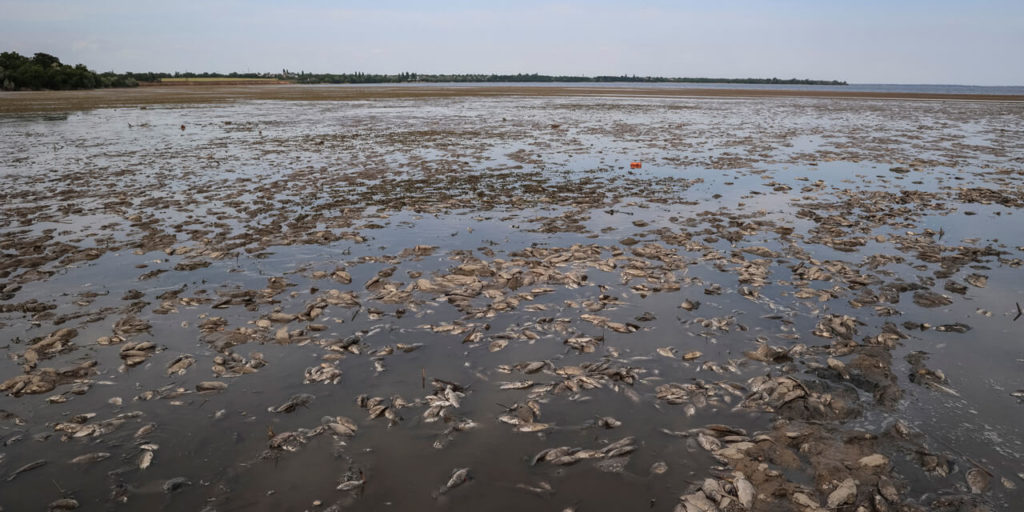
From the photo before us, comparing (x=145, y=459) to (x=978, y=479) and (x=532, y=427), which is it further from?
(x=978, y=479)

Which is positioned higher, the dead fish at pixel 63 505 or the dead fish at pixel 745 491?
the dead fish at pixel 745 491

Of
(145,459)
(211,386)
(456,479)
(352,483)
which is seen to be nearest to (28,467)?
(145,459)

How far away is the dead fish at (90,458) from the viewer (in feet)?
18.7

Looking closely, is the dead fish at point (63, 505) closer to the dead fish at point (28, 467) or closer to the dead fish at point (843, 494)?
the dead fish at point (28, 467)

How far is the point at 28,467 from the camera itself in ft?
18.3

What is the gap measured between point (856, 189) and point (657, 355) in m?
16.4

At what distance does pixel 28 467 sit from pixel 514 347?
6.00 meters

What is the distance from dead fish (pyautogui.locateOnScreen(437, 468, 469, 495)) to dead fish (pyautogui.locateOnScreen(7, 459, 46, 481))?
4.46 m

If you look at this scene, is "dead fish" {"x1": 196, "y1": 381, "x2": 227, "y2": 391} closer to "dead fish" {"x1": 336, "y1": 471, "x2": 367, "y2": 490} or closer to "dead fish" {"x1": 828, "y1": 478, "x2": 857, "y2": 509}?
"dead fish" {"x1": 336, "y1": 471, "x2": 367, "y2": 490}

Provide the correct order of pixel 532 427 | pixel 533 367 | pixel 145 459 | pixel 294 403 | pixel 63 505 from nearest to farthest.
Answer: pixel 63 505, pixel 145 459, pixel 532 427, pixel 294 403, pixel 533 367

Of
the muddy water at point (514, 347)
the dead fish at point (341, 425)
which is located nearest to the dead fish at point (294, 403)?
the muddy water at point (514, 347)

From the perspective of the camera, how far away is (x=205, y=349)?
8.12 m

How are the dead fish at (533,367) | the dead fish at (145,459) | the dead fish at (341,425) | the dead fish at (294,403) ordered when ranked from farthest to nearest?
the dead fish at (533,367)
the dead fish at (294,403)
the dead fish at (341,425)
the dead fish at (145,459)

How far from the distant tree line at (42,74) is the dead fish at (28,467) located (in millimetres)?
136416
